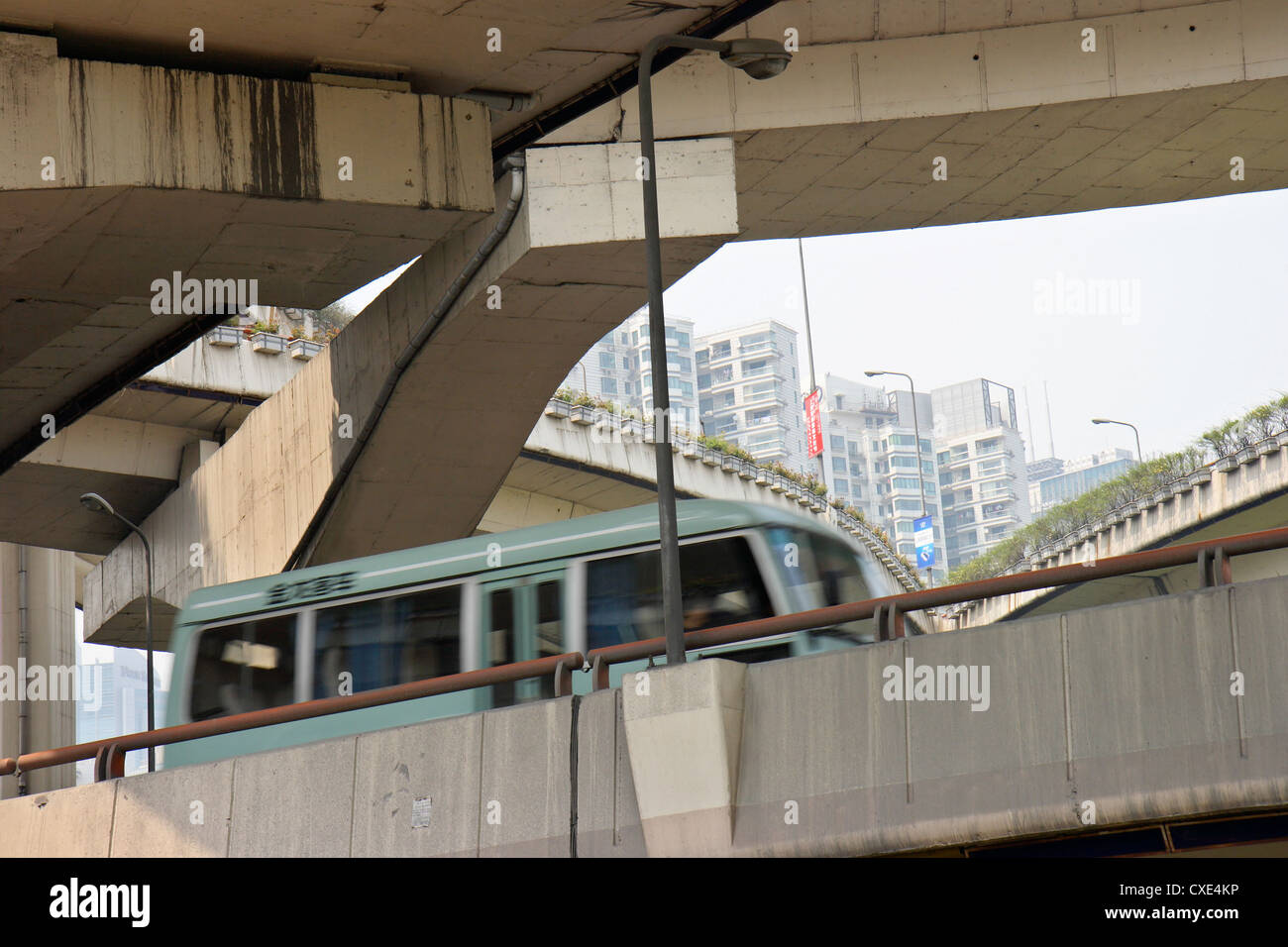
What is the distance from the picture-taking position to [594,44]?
57.2ft

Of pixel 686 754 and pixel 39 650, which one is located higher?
pixel 39 650

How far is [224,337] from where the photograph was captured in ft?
115

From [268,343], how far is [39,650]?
1731 cm

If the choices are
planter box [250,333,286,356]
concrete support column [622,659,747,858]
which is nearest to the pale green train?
concrete support column [622,659,747,858]

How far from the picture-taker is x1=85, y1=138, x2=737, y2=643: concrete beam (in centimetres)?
1992

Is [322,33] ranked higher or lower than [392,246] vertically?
higher

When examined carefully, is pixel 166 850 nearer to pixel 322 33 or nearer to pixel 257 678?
pixel 257 678

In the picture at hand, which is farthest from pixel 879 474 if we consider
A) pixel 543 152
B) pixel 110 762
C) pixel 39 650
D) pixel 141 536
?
pixel 110 762

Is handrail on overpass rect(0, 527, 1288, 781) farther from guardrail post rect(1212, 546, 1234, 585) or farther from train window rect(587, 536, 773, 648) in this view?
train window rect(587, 536, 773, 648)

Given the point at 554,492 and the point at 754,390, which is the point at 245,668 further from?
the point at 754,390

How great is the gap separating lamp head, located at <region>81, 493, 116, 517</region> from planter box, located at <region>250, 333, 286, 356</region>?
493 cm
